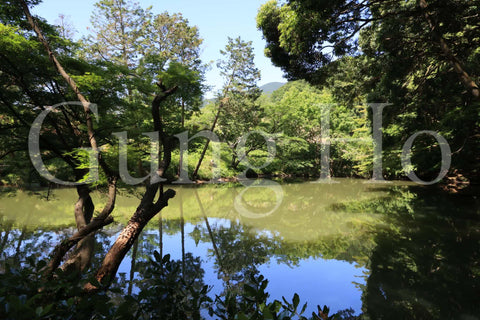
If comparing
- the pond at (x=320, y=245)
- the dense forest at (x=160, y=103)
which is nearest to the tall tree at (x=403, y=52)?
the dense forest at (x=160, y=103)

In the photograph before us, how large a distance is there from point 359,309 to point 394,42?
5.07 meters

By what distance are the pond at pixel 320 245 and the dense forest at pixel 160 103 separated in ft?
1.60

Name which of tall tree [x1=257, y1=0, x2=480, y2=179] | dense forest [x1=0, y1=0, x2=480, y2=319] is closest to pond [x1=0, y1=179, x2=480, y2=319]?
dense forest [x1=0, y1=0, x2=480, y2=319]

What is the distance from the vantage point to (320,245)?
17.7ft

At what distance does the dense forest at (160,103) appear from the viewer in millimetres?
1289

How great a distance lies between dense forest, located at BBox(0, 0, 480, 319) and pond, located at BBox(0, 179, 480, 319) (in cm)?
49

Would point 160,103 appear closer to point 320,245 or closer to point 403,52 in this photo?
point 320,245

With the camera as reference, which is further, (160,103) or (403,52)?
(403,52)

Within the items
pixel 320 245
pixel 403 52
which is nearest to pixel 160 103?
pixel 320 245

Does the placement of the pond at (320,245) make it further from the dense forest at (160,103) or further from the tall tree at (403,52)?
the tall tree at (403,52)

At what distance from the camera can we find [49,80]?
4.99 meters

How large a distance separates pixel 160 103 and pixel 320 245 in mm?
4186

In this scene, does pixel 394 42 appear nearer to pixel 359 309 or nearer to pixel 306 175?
pixel 359 309

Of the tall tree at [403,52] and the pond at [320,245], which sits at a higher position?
the tall tree at [403,52]
